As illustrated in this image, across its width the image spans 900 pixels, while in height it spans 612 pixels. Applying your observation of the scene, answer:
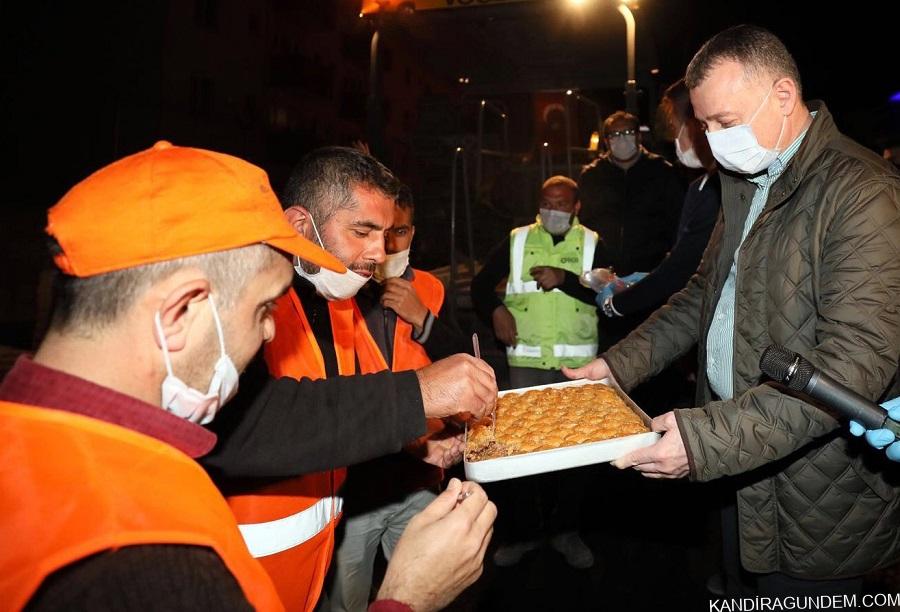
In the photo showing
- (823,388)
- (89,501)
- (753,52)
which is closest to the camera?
(89,501)

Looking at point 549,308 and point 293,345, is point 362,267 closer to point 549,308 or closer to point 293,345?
point 293,345

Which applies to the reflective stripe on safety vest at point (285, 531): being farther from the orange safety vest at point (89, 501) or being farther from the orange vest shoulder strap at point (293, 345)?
the orange safety vest at point (89, 501)

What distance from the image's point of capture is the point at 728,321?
8.75 ft

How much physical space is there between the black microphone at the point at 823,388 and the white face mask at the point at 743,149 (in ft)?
3.16

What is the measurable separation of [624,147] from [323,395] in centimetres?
454

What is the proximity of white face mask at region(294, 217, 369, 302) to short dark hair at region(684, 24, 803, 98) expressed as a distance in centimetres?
173

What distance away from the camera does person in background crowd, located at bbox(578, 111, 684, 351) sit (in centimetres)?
562

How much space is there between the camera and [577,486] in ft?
15.2

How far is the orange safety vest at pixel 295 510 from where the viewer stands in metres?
2.10

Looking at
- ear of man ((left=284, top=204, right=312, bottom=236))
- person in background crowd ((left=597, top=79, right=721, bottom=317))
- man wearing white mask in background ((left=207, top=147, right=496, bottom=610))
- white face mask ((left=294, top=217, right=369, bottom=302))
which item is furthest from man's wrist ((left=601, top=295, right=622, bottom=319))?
ear of man ((left=284, top=204, right=312, bottom=236))

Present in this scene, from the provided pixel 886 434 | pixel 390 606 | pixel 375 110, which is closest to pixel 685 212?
pixel 886 434

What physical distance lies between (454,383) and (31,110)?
27.9 m

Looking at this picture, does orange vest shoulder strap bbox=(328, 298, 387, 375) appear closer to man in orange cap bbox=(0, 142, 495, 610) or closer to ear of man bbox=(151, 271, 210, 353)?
man in orange cap bbox=(0, 142, 495, 610)

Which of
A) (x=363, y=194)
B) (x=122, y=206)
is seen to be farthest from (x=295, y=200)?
(x=122, y=206)
